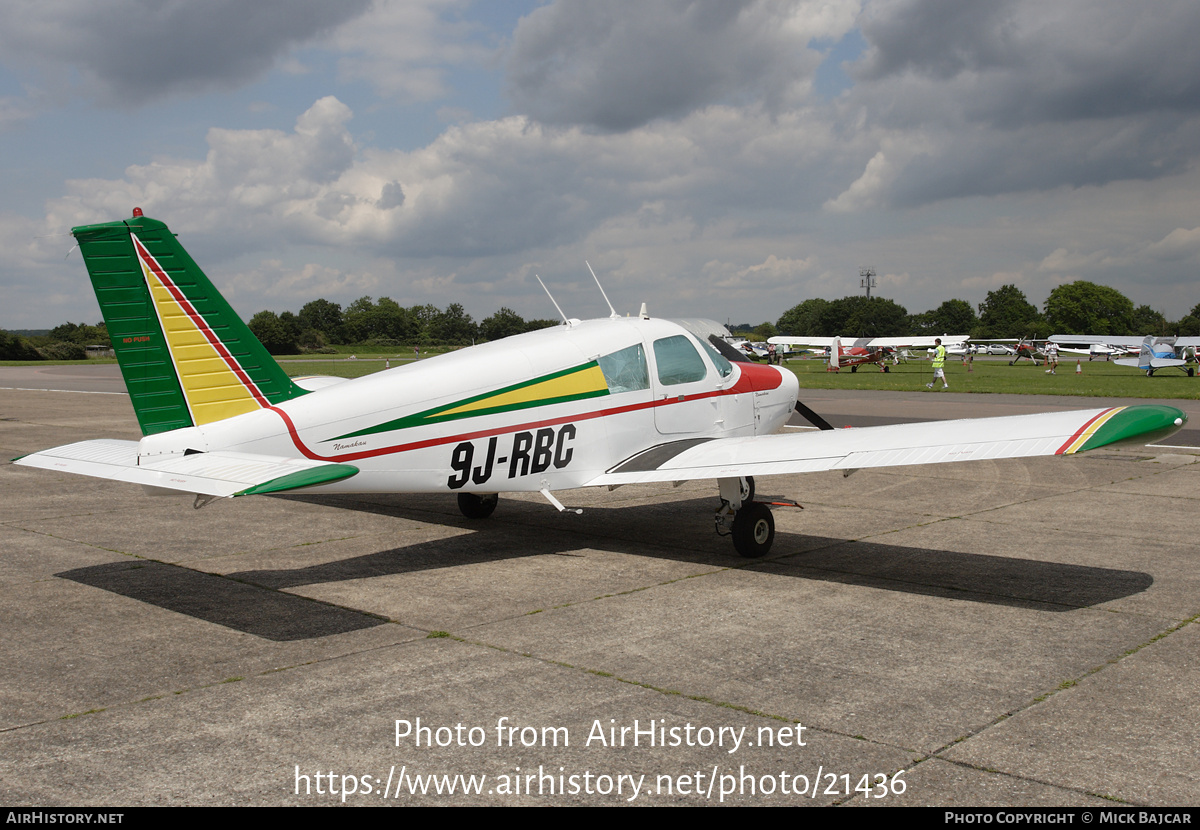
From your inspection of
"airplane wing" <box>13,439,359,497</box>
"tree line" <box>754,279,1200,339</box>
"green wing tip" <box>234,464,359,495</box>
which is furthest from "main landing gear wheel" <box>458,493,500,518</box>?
"tree line" <box>754,279,1200,339</box>

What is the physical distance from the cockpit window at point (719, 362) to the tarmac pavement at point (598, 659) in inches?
71.6

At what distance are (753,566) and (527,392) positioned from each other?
8.81ft

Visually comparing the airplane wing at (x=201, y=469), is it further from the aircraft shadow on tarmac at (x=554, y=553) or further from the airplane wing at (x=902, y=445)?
the airplane wing at (x=902, y=445)

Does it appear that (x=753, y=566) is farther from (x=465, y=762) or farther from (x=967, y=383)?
(x=967, y=383)

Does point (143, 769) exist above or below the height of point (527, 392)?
below

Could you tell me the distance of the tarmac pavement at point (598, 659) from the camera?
4.07 metres

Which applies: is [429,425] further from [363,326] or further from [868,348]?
[363,326]

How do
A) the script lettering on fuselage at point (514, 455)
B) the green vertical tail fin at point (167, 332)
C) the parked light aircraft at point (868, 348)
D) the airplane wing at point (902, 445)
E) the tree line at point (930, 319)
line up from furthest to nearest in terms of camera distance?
1. the tree line at point (930, 319)
2. the parked light aircraft at point (868, 348)
3. the script lettering on fuselage at point (514, 455)
4. the green vertical tail fin at point (167, 332)
5. the airplane wing at point (902, 445)

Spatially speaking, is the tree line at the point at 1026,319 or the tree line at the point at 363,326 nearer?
the tree line at the point at 363,326

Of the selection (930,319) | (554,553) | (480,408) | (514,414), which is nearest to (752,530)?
(554,553)

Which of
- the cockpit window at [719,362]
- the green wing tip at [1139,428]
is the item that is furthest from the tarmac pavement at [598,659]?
the cockpit window at [719,362]

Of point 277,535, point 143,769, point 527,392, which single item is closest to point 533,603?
point 527,392

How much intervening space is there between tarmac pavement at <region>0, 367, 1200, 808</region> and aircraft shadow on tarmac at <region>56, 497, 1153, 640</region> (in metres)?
0.04

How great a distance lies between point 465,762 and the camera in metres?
4.22
